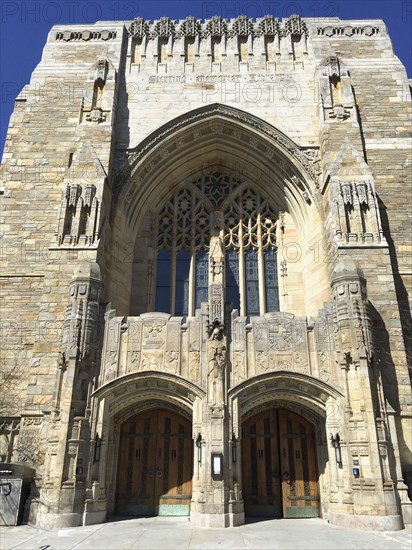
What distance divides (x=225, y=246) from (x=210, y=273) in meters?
1.71

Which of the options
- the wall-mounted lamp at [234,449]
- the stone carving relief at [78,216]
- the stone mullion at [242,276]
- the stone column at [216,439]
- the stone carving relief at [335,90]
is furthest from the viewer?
the stone carving relief at [335,90]

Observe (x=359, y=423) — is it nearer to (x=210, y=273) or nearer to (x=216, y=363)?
(x=216, y=363)

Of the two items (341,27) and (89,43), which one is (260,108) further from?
(89,43)

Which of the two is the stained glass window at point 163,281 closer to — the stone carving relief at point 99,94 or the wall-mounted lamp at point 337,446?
the stone carving relief at point 99,94

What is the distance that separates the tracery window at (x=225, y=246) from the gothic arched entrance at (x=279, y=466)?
4007mm

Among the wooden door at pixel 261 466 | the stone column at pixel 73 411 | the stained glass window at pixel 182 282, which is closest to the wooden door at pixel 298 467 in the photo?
the wooden door at pixel 261 466

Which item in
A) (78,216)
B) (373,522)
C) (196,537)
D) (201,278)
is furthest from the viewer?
(201,278)

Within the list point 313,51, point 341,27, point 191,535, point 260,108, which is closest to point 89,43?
point 260,108

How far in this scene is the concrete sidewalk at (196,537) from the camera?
793 cm

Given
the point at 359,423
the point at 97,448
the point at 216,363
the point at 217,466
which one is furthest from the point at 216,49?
the point at 217,466

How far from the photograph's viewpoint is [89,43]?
60.9 ft

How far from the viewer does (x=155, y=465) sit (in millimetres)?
12078

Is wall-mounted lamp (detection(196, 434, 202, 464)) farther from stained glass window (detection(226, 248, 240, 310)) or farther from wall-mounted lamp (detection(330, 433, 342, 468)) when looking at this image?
stained glass window (detection(226, 248, 240, 310))

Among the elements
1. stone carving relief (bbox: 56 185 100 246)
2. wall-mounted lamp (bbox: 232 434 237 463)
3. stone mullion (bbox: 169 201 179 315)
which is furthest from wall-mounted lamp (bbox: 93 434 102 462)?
stone carving relief (bbox: 56 185 100 246)
